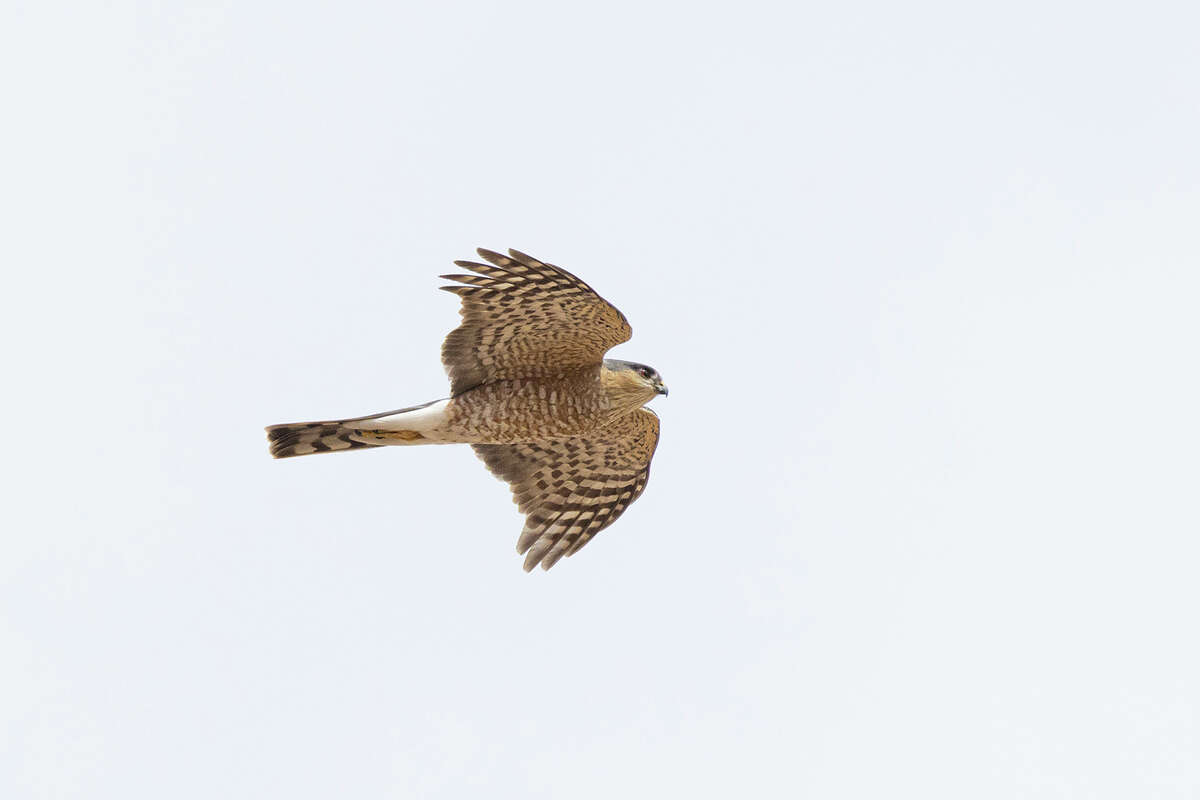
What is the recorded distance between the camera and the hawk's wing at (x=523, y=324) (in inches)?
535

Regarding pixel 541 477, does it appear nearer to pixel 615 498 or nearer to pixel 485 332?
pixel 615 498

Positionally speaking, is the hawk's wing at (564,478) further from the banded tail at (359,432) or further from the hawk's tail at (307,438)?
the hawk's tail at (307,438)

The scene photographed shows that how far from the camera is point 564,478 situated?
15.8 metres

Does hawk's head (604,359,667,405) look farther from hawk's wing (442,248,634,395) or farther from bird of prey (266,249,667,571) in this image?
hawk's wing (442,248,634,395)

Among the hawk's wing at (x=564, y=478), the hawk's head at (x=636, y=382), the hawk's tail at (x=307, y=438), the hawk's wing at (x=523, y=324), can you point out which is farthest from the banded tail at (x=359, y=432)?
the hawk's head at (x=636, y=382)

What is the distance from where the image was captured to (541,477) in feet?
51.7

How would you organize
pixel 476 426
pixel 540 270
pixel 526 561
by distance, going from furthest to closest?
pixel 526 561
pixel 476 426
pixel 540 270

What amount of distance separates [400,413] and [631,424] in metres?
2.23

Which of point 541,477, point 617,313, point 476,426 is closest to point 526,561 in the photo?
point 541,477

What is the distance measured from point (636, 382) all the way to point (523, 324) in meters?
1.23

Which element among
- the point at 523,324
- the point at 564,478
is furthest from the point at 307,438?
the point at 564,478

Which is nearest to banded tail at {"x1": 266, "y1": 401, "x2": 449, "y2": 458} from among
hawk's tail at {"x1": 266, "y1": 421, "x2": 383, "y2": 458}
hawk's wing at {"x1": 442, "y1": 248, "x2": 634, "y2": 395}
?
hawk's tail at {"x1": 266, "y1": 421, "x2": 383, "y2": 458}

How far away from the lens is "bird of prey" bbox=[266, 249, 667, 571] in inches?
542

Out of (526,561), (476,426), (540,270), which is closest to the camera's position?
(540,270)
